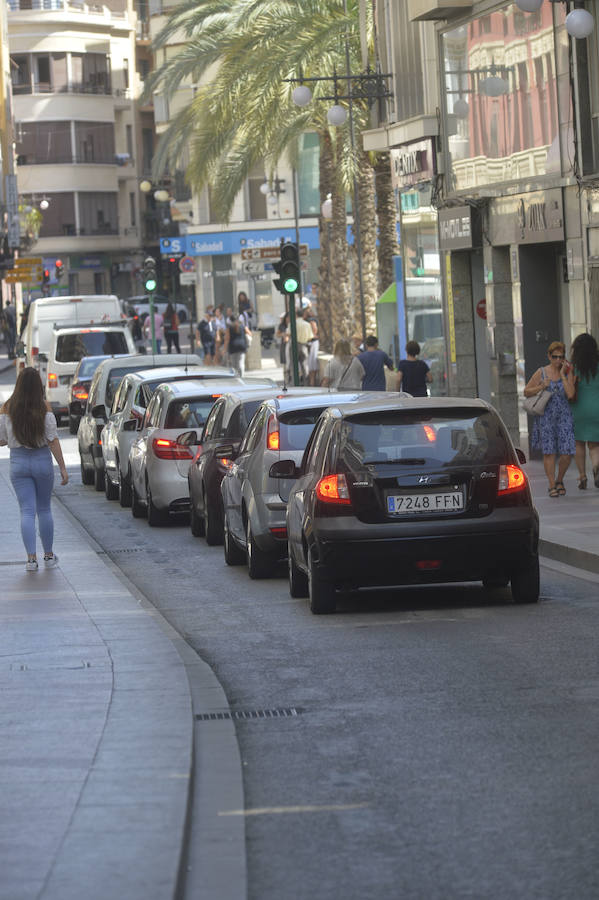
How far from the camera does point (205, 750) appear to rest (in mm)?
7754

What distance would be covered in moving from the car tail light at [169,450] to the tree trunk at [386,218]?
1946cm

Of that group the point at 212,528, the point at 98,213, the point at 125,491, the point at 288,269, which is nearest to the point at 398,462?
the point at 212,528

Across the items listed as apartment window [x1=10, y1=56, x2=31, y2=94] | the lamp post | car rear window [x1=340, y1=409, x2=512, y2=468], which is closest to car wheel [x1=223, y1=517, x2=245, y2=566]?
car rear window [x1=340, y1=409, x2=512, y2=468]

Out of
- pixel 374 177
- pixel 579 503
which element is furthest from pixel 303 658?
pixel 374 177

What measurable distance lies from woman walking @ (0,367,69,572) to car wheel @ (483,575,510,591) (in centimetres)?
386

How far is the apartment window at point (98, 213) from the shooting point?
103562 mm

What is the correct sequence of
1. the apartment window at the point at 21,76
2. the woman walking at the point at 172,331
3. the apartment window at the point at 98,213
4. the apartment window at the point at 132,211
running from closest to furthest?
the woman walking at the point at 172,331
the apartment window at the point at 21,76
the apartment window at the point at 98,213
the apartment window at the point at 132,211

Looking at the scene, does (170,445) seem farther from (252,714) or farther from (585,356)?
(252,714)

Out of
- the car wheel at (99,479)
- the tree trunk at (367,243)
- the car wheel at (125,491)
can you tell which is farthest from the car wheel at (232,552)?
the tree trunk at (367,243)

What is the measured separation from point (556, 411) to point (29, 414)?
21.6ft

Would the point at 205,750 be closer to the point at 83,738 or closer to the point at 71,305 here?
the point at 83,738

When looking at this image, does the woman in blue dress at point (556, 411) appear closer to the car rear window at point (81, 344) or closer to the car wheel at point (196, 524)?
the car wheel at point (196, 524)

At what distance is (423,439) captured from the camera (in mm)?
12062

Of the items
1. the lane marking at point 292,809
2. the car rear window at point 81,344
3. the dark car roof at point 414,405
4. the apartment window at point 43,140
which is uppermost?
the apartment window at point 43,140
